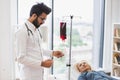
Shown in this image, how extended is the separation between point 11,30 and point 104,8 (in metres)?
2.16

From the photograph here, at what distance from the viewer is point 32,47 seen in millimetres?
1884

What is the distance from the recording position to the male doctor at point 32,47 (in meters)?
1.78

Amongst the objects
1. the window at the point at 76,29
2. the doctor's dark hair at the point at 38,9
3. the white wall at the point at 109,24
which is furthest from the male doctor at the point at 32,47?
the white wall at the point at 109,24

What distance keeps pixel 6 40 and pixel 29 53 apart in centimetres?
193

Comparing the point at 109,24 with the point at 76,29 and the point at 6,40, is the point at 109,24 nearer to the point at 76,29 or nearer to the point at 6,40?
the point at 76,29

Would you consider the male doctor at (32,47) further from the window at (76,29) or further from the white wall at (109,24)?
the white wall at (109,24)

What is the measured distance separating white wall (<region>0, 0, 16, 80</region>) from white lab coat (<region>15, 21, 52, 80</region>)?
72.3 inches

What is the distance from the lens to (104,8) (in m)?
4.57

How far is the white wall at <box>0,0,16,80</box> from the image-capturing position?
11.9 feet

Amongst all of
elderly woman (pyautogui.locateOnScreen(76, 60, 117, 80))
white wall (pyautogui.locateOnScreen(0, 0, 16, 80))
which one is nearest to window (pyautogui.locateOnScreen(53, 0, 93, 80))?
white wall (pyautogui.locateOnScreen(0, 0, 16, 80))

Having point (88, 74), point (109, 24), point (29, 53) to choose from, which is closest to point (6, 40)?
point (88, 74)

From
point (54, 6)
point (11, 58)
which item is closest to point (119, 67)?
point (54, 6)

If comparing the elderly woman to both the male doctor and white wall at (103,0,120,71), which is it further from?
white wall at (103,0,120,71)

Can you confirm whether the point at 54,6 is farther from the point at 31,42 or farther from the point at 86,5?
the point at 31,42
